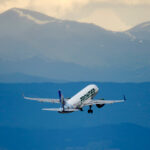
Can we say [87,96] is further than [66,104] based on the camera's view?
Yes

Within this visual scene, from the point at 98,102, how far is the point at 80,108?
6.24 metres

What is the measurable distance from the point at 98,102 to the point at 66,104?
12.4 meters

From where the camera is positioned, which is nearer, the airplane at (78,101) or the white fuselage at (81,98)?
the airplane at (78,101)

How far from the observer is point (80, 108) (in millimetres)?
155375

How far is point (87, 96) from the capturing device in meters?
162

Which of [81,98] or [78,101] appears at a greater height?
[81,98]

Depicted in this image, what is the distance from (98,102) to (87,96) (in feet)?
16.7

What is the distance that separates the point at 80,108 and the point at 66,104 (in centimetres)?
685

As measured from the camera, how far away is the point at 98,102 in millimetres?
158125

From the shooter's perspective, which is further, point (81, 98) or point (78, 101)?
point (81, 98)

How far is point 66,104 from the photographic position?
15000 cm

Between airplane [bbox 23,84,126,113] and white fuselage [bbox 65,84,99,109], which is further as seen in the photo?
white fuselage [bbox 65,84,99,109]
